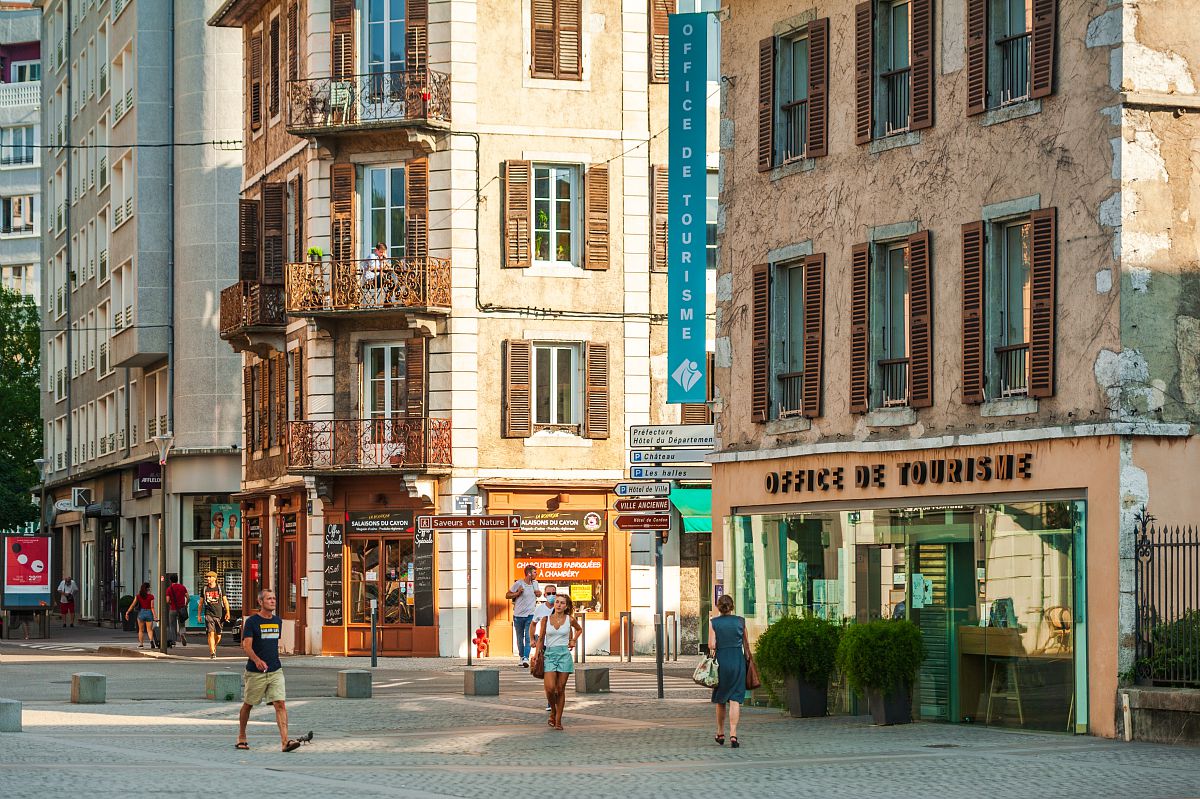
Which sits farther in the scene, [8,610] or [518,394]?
[8,610]

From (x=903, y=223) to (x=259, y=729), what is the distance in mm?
9904

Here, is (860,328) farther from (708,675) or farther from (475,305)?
(475,305)

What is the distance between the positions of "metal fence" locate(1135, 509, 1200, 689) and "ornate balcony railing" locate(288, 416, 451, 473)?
22.4m

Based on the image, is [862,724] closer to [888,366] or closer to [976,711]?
[976,711]

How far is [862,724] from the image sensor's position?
25.5 m

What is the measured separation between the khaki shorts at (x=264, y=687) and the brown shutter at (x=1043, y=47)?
10.6m

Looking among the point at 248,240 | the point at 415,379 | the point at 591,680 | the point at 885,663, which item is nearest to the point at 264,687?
the point at 885,663

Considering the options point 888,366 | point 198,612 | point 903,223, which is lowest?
point 198,612

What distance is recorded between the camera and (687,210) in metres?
33.3

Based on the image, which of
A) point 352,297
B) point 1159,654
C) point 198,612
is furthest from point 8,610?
point 1159,654

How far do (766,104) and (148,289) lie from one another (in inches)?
1389

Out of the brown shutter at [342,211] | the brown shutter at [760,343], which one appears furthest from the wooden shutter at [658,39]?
the brown shutter at [760,343]

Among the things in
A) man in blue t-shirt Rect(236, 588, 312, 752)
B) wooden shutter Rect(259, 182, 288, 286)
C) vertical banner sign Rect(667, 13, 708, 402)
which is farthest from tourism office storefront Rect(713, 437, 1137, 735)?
wooden shutter Rect(259, 182, 288, 286)

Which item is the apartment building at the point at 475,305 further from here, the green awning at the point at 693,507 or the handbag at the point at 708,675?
the handbag at the point at 708,675
